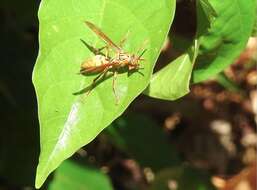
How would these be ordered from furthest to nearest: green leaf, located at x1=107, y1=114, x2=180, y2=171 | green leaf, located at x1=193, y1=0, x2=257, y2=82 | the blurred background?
1. green leaf, located at x1=107, y1=114, x2=180, y2=171
2. the blurred background
3. green leaf, located at x1=193, y1=0, x2=257, y2=82

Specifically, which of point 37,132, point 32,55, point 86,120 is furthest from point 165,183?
point 86,120

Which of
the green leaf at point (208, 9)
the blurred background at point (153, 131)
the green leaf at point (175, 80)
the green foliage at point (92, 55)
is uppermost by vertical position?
the green leaf at point (208, 9)

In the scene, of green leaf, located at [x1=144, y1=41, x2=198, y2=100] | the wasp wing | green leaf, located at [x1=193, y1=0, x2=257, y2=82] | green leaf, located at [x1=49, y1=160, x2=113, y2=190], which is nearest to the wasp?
the wasp wing

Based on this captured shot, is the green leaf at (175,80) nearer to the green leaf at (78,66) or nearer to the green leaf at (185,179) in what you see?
the green leaf at (78,66)

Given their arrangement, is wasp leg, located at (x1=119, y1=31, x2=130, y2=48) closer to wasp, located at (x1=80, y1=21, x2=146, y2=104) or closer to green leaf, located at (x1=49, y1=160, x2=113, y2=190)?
wasp, located at (x1=80, y1=21, x2=146, y2=104)

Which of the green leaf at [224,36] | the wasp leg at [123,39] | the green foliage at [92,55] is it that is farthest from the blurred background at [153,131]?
the wasp leg at [123,39]

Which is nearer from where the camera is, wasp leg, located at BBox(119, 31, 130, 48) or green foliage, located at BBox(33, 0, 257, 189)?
green foliage, located at BBox(33, 0, 257, 189)
